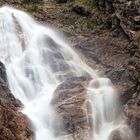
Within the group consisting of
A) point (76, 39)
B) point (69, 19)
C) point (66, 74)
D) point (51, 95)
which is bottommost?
point (51, 95)

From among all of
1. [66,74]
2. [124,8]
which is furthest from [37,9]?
[66,74]

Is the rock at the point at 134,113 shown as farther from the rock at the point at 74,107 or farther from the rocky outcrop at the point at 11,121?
the rocky outcrop at the point at 11,121

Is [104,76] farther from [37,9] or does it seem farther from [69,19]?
[37,9]

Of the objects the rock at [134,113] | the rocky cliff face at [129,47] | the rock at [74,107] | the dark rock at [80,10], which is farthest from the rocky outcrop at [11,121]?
the dark rock at [80,10]

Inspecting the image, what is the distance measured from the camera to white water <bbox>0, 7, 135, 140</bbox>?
26422 millimetres

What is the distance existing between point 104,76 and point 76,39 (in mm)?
6550

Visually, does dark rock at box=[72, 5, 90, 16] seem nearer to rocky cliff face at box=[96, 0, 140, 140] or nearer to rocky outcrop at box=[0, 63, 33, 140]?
rocky cliff face at box=[96, 0, 140, 140]

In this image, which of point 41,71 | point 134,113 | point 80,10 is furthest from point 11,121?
point 80,10

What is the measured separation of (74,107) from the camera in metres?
26.8

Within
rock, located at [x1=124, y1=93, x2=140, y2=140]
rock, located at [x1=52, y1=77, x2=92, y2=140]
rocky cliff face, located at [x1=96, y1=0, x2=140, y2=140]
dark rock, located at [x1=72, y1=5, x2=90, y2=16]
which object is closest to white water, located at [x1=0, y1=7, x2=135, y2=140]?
rock, located at [x1=52, y1=77, x2=92, y2=140]

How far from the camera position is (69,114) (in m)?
26.4

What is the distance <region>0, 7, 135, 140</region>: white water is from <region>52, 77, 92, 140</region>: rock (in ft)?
1.40

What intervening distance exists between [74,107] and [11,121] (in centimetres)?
A: 502

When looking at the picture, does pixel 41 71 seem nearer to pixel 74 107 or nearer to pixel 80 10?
pixel 74 107
